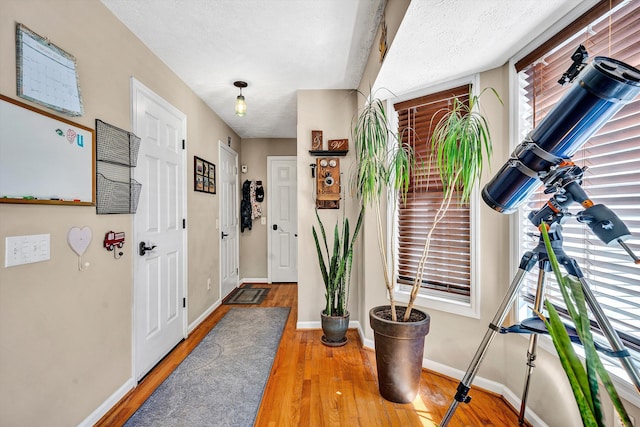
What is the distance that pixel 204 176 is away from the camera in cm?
327

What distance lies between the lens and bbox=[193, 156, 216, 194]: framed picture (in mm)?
3055

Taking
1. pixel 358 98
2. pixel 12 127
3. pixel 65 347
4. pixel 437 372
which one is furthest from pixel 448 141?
pixel 65 347

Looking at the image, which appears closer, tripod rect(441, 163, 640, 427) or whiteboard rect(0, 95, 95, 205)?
tripod rect(441, 163, 640, 427)

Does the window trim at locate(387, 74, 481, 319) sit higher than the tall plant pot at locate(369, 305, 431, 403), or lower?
higher

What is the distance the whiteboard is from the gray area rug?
130 centimetres

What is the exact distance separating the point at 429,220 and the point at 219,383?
1.90 metres

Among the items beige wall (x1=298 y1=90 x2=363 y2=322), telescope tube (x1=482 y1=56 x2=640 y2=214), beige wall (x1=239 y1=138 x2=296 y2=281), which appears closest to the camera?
telescope tube (x1=482 y1=56 x2=640 y2=214)

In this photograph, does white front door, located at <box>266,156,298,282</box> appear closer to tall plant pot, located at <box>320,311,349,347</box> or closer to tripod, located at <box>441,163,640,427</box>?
tall plant pot, located at <box>320,311,349,347</box>

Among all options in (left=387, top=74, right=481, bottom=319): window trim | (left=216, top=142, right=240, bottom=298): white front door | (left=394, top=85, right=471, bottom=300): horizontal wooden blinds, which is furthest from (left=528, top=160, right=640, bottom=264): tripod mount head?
(left=216, top=142, right=240, bottom=298): white front door

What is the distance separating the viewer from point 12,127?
1235 millimetres

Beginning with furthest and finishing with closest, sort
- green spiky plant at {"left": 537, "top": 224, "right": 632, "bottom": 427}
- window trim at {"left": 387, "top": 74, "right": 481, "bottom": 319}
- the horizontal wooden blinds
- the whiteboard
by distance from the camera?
the horizontal wooden blinds < window trim at {"left": 387, "top": 74, "right": 481, "bottom": 319} < the whiteboard < green spiky plant at {"left": 537, "top": 224, "right": 632, "bottom": 427}

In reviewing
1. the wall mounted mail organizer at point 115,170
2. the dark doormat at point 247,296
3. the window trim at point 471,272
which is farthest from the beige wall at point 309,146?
the wall mounted mail organizer at point 115,170

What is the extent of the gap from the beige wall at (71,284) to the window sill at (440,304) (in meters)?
1.98

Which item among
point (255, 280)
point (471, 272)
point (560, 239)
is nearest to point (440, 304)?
point (471, 272)
